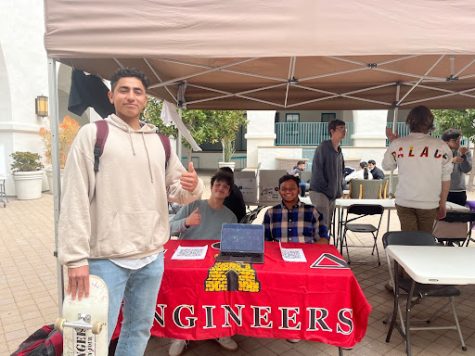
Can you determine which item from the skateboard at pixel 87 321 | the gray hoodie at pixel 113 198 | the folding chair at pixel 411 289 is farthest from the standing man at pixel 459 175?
the skateboard at pixel 87 321

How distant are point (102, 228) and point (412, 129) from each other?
2.96m

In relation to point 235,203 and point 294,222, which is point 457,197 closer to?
point 294,222

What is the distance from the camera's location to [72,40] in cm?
188

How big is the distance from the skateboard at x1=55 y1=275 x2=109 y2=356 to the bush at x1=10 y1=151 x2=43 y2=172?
30.6 ft

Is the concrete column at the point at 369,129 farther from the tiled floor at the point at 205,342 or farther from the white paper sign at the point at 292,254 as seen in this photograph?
the white paper sign at the point at 292,254

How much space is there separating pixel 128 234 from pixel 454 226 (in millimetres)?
3954

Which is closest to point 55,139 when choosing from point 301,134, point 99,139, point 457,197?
point 99,139

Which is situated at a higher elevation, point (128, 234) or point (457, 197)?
point (128, 234)

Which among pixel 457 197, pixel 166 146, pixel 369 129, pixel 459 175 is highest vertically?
pixel 369 129

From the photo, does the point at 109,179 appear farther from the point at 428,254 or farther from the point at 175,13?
the point at 428,254

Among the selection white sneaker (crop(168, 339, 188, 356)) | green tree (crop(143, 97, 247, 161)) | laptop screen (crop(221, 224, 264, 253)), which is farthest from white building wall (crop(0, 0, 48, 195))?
laptop screen (crop(221, 224, 264, 253))

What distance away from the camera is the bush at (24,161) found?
921cm

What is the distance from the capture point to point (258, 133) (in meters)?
14.8

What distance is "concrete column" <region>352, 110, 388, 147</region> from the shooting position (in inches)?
556
